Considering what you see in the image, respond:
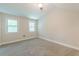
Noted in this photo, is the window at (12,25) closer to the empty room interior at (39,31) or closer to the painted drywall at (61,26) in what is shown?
the empty room interior at (39,31)

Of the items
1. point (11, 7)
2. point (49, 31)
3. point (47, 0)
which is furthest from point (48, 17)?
point (11, 7)

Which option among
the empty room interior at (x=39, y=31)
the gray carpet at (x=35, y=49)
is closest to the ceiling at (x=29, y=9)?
the empty room interior at (x=39, y=31)

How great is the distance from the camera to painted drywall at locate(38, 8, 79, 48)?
3.43 feet

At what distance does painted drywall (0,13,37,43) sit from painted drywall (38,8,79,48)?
0.59 feet

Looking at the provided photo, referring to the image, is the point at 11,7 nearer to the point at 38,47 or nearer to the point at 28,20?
the point at 28,20

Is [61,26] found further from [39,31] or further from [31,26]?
[31,26]

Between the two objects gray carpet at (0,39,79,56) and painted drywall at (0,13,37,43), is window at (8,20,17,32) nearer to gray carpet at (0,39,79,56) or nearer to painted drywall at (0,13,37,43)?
painted drywall at (0,13,37,43)

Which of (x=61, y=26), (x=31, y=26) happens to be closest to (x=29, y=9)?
(x=31, y=26)

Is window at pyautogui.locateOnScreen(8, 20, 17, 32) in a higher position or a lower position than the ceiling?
lower

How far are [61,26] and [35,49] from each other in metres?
0.46

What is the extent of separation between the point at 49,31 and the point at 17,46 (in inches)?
18.8

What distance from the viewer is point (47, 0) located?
79 cm

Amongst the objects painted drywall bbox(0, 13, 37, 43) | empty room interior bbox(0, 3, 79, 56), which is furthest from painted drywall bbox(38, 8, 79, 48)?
painted drywall bbox(0, 13, 37, 43)

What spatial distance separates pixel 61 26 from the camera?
1084 mm
